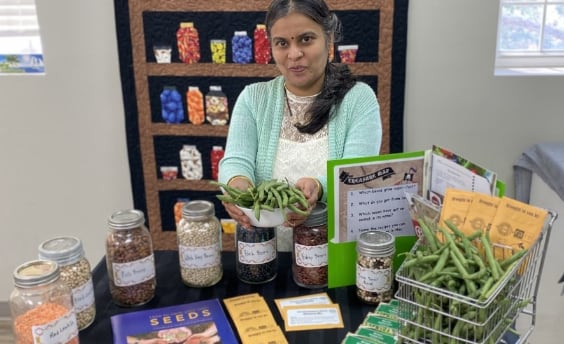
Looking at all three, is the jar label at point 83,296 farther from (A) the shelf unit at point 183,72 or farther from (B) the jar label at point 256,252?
(A) the shelf unit at point 183,72

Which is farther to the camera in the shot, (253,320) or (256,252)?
(256,252)

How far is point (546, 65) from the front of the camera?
2500 millimetres

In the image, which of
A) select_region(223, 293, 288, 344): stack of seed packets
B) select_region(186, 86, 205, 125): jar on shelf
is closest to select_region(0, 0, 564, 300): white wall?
select_region(186, 86, 205, 125): jar on shelf

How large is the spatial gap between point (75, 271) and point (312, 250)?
0.49 meters

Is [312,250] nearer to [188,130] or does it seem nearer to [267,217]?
[267,217]

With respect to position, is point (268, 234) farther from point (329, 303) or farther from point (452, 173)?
point (452, 173)

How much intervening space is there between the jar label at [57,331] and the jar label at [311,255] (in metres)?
0.48

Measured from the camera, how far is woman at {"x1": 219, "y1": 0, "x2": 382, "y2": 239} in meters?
1.41

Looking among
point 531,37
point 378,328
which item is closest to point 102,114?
point 378,328

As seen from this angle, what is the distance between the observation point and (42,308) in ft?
3.07

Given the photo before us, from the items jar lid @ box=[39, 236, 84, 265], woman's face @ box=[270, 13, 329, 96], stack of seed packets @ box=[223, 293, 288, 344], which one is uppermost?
woman's face @ box=[270, 13, 329, 96]

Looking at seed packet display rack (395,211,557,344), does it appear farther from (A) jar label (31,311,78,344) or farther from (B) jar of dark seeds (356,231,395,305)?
(A) jar label (31,311,78,344)

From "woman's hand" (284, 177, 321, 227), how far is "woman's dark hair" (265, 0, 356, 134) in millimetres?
266

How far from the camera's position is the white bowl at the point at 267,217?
1.14m
